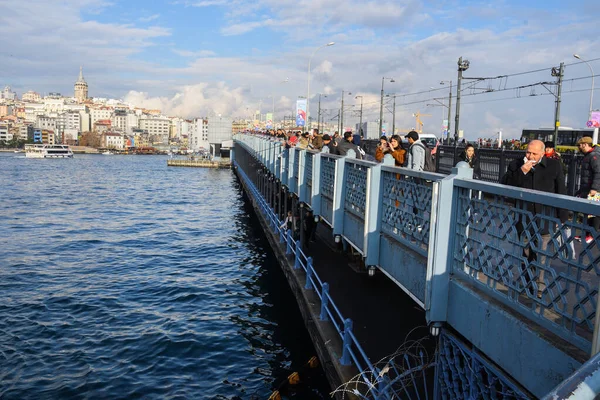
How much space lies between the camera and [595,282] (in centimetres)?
552

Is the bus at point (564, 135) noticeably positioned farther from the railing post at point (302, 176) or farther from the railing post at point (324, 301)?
the railing post at point (324, 301)

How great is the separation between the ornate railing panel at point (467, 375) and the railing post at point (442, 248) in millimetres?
301

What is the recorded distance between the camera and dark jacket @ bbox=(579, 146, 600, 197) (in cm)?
833

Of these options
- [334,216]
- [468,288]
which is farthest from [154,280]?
[468,288]

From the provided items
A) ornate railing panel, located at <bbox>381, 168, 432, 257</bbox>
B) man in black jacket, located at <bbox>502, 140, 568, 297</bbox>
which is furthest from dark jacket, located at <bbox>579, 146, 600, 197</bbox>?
ornate railing panel, located at <bbox>381, 168, 432, 257</bbox>

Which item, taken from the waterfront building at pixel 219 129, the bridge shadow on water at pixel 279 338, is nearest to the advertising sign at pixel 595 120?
the bridge shadow on water at pixel 279 338

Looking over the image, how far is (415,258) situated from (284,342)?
24.7ft

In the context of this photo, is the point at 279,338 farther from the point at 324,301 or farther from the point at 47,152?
the point at 47,152

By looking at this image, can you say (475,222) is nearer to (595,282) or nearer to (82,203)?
(595,282)

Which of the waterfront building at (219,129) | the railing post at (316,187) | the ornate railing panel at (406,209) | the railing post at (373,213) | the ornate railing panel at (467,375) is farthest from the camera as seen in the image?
the waterfront building at (219,129)

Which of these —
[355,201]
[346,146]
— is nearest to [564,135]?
[346,146]

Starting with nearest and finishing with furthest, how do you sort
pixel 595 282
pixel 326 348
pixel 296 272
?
1. pixel 595 282
2. pixel 326 348
3. pixel 296 272

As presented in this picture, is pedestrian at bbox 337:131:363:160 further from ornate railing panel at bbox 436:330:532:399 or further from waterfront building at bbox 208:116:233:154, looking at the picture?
waterfront building at bbox 208:116:233:154

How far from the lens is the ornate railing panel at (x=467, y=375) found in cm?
430
